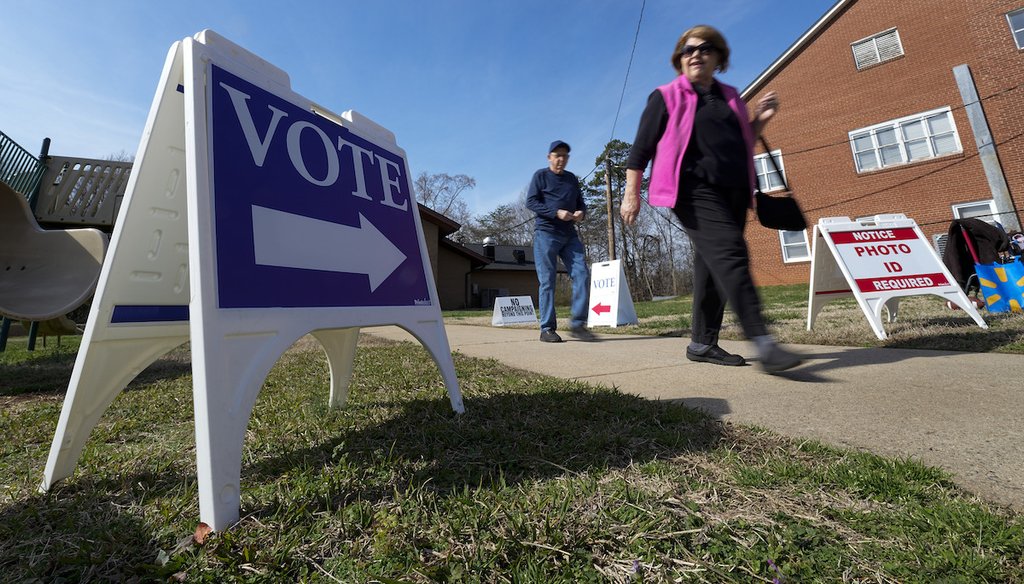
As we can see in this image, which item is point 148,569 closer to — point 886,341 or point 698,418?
point 698,418

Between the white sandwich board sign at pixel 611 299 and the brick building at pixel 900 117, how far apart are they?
13.3 metres

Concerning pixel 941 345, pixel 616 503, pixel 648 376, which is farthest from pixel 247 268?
pixel 941 345

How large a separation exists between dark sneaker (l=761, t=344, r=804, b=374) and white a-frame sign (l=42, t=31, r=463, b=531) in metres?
1.60

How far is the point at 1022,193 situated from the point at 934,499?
19011 millimetres

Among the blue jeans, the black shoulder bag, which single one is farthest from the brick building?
the black shoulder bag

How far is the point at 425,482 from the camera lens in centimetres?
116

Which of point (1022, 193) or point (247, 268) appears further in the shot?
point (1022, 193)

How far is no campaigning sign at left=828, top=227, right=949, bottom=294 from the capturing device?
341 centimetres

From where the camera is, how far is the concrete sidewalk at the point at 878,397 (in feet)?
4.03

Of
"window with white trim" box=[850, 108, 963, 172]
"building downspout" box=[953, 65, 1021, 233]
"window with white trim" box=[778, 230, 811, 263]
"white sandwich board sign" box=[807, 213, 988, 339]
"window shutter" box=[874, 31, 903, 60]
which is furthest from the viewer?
"window with white trim" box=[778, 230, 811, 263]

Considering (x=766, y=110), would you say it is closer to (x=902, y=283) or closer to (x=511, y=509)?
(x=902, y=283)

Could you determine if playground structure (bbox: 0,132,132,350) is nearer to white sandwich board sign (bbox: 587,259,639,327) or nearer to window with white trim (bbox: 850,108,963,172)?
white sandwich board sign (bbox: 587,259,639,327)

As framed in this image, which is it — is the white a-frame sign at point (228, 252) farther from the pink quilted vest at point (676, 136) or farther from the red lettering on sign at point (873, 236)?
the red lettering on sign at point (873, 236)

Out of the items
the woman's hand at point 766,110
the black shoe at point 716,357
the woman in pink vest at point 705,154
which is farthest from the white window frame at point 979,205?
the woman in pink vest at point 705,154
